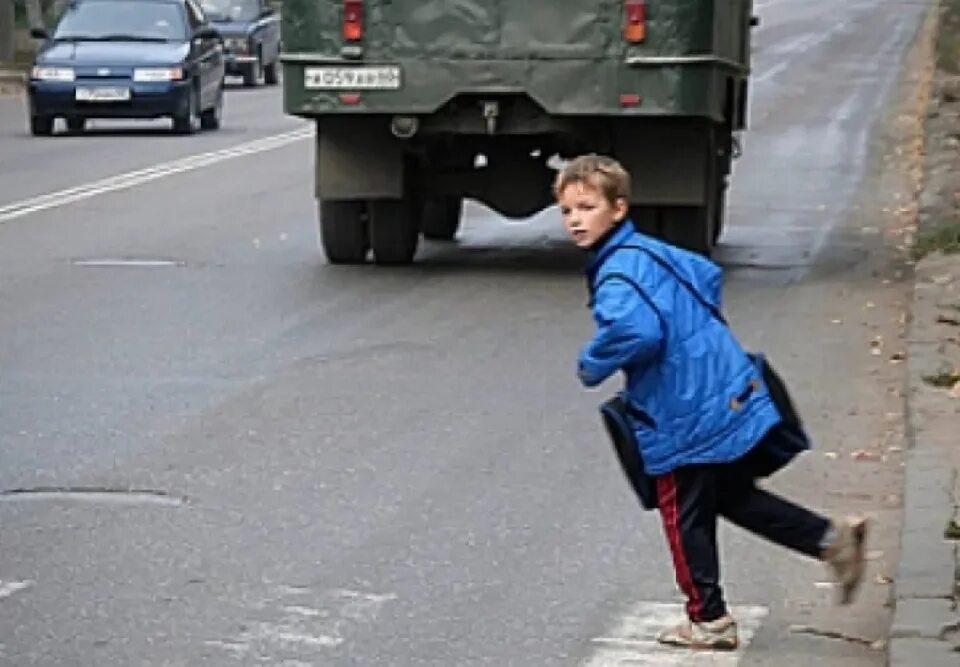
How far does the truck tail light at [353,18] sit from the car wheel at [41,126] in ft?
48.4

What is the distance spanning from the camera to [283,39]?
48.4 feet

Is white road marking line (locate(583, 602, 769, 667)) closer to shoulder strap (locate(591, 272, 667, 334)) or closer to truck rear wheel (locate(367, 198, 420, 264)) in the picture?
shoulder strap (locate(591, 272, 667, 334))

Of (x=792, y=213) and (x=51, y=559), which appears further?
(x=792, y=213)

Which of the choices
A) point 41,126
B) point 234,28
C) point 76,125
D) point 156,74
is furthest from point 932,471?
point 234,28

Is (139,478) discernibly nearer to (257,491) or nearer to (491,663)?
(257,491)

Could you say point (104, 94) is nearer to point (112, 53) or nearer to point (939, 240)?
point (112, 53)

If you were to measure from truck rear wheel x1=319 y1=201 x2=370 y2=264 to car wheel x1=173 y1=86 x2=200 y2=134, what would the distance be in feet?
42.8

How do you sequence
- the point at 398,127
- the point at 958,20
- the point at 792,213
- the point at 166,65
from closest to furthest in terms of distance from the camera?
the point at 398,127
the point at 792,213
the point at 166,65
the point at 958,20

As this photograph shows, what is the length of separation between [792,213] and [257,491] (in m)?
11.3

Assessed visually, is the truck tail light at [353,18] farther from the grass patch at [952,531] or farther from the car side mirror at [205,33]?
the car side mirror at [205,33]

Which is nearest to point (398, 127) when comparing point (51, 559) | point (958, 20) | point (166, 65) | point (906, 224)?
point (906, 224)

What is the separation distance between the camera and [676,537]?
666cm

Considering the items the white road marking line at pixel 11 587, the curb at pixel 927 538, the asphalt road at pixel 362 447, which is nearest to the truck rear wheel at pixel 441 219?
the asphalt road at pixel 362 447

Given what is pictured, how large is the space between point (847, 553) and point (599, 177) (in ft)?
3.97
